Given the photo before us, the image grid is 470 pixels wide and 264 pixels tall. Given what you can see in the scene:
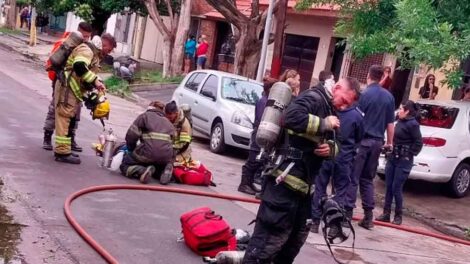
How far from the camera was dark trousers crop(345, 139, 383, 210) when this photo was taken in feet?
28.6

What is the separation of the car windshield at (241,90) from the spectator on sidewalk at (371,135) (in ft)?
16.1

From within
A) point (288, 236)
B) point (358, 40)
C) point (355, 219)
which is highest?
point (358, 40)

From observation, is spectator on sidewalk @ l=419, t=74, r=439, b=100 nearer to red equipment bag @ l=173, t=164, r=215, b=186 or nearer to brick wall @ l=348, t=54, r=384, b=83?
brick wall @ l=348, t=54, r=384, b=83

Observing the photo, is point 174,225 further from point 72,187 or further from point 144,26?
point 144,26

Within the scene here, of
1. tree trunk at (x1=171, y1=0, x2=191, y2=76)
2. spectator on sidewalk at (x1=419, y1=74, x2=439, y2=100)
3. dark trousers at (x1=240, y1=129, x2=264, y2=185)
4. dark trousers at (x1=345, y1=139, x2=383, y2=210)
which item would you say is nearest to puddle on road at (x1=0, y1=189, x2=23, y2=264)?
dark trousers at (x1=240, y1=129, x2=264, y2=185)

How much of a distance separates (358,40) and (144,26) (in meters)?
25.4

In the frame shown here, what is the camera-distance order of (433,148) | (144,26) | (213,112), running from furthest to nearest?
(144,26)
(213,112)
(433,148)

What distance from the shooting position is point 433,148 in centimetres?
1130

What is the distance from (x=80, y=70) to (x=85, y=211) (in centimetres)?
226

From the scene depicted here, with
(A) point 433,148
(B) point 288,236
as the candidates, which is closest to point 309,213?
(B) point 288,236

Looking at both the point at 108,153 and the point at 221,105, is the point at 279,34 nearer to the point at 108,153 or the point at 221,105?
the point at 221,105

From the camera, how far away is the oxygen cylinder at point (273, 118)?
5.27 m

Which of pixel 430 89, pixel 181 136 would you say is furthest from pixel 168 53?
pixel 181 136

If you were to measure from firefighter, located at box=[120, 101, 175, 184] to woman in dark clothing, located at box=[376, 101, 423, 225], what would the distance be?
3.00 m
